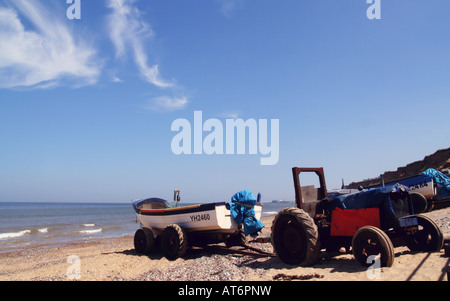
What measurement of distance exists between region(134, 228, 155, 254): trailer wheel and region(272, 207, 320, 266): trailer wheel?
5.42m

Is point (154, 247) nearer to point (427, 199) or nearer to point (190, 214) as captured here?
point (190, 214)

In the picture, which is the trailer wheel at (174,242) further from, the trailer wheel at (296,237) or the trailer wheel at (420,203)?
the trailer wheel at (420,203)

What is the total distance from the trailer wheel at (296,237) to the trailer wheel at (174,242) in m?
3.52

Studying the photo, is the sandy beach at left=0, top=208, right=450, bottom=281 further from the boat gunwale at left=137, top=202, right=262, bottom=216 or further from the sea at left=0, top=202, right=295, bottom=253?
the sea at left=0, top=202, right=295, bottom=253

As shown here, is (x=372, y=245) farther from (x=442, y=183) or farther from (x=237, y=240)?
(x=442, y=183)

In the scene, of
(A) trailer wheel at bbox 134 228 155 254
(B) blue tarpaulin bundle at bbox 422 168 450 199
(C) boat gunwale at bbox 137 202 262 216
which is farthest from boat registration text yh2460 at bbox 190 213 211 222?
(B) blue tarpaulin bundle at bbox 422 168 450 199

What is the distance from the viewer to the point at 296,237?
7.53 meters

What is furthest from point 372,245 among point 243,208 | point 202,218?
point 202,218

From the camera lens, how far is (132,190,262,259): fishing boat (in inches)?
393

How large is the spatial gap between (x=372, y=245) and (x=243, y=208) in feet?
14.9

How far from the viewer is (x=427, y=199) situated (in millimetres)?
15734
